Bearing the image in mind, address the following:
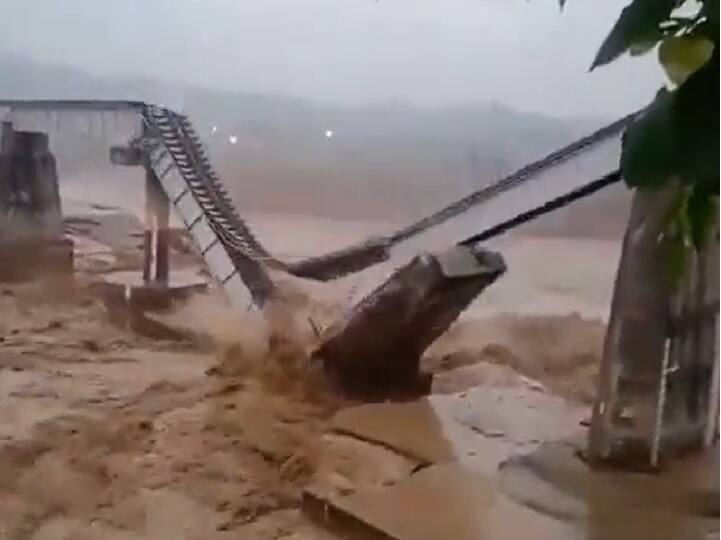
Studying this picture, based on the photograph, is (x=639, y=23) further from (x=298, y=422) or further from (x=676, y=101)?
(x=298, y=422)

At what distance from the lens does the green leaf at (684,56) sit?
0.51 meters

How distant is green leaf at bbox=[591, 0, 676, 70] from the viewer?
0.57 meters

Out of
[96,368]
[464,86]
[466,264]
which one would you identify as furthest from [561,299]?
[96,368]

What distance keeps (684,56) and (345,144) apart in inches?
16.3

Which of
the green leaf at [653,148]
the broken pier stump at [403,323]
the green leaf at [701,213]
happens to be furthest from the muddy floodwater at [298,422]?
the green leaf at [653,148]

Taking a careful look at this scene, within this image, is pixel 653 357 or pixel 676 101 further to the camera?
pixel 653 357

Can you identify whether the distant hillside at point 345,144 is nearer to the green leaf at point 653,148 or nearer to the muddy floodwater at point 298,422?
the muddy floodwater at point 298,422

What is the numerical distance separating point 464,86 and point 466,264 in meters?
0.14

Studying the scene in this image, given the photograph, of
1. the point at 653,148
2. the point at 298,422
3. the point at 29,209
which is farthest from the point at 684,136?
the point at 29,209

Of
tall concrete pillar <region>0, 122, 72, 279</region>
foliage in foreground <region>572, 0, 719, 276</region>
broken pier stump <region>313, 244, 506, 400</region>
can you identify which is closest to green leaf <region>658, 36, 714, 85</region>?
foliage in foreground <region>572, 0, 719, 276</region>

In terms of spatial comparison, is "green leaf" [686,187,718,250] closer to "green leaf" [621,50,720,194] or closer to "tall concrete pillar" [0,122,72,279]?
"green leaf" [621,50,720,194]

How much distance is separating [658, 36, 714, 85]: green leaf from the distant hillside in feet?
1.08

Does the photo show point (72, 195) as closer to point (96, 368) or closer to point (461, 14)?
point (96, 368)

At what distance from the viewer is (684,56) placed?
0.51 meters
